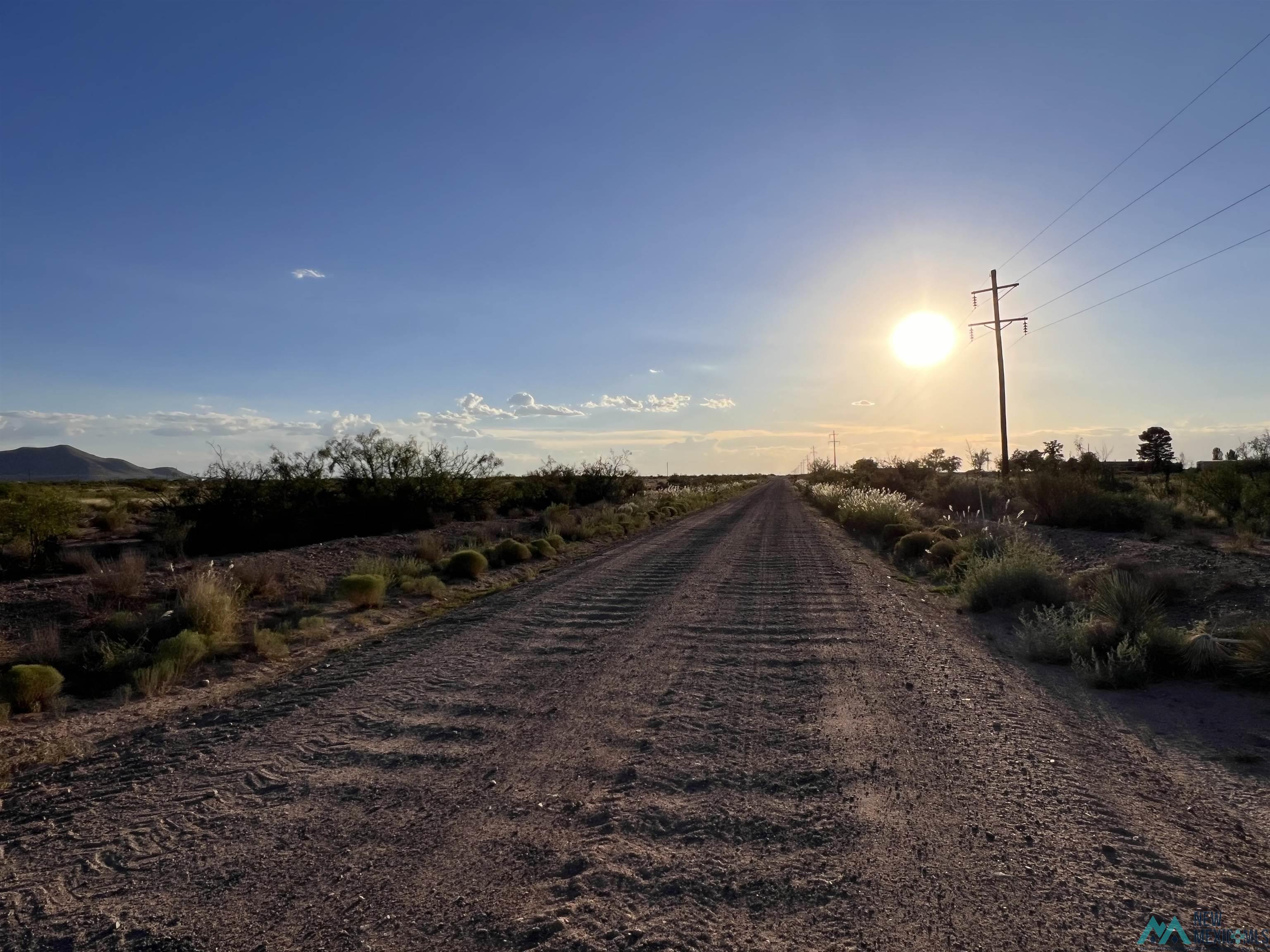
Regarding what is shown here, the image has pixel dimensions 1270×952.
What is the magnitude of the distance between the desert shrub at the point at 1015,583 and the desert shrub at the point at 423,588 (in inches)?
408

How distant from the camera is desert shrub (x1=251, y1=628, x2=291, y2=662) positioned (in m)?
10.9

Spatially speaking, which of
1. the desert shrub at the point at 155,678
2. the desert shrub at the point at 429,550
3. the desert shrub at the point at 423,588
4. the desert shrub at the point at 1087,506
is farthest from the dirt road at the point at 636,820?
the desert shrub at the point at 1087,506

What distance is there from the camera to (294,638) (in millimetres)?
Answer: 12156

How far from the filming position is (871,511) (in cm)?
3409

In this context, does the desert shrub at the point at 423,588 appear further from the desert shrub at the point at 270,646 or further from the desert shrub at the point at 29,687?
the desert shrub at the point at 29,687

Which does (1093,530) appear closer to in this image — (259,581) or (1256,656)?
(1256,656)

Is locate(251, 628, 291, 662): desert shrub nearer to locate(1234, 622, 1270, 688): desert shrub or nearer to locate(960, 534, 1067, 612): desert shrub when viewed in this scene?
locate(960, 534, 1067, 612): desert shrub

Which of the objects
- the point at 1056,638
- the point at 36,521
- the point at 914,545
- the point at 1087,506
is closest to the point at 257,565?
the point at 36,521

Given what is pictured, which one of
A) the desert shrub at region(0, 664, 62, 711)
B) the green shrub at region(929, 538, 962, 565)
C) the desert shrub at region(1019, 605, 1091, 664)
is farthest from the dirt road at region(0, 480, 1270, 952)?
the green shrub at region(929, 538, 962, 565)

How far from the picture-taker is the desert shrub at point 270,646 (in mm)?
10906

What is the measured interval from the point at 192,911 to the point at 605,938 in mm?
2245

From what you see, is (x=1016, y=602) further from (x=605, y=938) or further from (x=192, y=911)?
(x=192, y=911)

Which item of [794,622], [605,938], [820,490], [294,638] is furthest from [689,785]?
[820,490]

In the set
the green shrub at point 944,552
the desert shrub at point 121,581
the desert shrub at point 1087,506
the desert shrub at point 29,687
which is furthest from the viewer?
the desert shrub at point 1087,506
